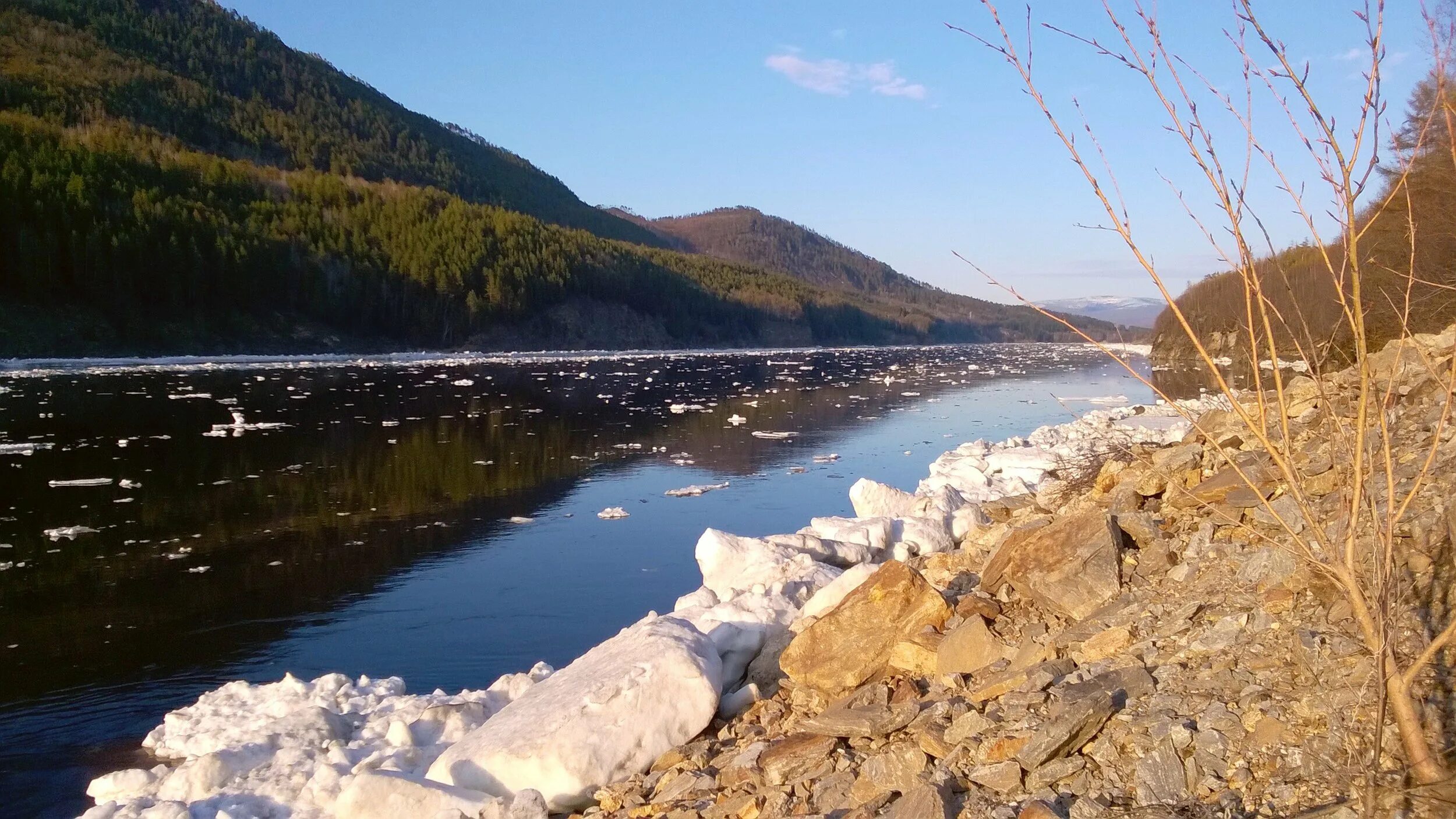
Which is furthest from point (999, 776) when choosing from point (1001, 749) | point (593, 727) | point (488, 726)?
point (488, 726)

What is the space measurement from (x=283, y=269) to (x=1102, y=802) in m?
59.3

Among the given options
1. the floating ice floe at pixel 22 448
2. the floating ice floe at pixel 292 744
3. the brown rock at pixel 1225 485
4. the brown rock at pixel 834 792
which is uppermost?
the brown rock at pixel 1225 485

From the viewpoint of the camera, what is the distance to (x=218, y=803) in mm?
4707

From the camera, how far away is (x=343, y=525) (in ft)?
35.9

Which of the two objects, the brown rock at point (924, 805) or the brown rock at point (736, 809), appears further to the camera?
the brown rock at point (736, 809)

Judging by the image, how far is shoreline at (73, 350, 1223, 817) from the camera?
486cm

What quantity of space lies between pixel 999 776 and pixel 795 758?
0.91 metres

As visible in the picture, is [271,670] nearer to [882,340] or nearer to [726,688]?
[726,688]

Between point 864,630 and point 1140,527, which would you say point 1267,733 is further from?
point 864,630

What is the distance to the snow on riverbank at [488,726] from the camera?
4398 millimetres

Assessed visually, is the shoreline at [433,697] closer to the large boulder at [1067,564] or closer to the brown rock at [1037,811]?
the large boulder at [1067,564]

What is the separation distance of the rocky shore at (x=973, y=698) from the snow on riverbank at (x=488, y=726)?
0.02 m

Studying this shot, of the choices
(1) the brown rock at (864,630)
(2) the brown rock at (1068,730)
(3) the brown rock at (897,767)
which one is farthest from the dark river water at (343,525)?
(2) the brown rock at (1068,730)

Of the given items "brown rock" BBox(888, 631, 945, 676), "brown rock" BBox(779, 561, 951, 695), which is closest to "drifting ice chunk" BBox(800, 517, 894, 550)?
"brown rock" BBox(779, 561, 951, 695)
